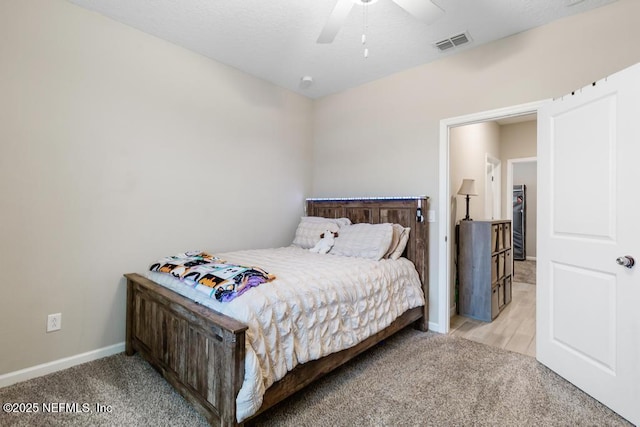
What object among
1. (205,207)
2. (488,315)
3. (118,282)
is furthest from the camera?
(488,315)

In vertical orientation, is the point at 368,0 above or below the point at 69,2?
below

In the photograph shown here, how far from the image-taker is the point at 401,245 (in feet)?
9.75

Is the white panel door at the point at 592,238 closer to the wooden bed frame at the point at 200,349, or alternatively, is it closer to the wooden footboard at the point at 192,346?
the wooden bed frame at the point at 200,349

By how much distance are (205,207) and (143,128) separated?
851 millimetres

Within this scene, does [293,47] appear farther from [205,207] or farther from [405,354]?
[405,354]

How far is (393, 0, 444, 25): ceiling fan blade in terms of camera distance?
1719mm

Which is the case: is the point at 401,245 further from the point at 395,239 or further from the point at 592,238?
the point at 592,238

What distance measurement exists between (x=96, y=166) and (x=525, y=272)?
620 centimetres

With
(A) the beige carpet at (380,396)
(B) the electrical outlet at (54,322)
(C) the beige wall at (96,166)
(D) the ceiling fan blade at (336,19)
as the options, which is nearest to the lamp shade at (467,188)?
(A) the beige carpet at (380,396)

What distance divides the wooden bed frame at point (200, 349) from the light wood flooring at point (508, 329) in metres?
0.62

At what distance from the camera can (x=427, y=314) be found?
3.00 metres

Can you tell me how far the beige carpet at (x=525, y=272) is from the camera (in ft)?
16.6

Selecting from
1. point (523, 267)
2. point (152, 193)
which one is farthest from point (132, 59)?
point (523, 267)

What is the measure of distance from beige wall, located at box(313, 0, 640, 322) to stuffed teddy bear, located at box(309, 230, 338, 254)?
2.40 ft
